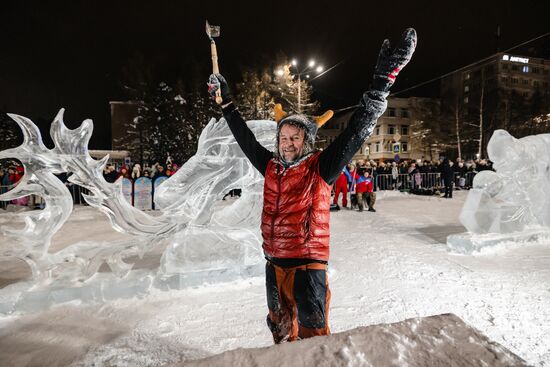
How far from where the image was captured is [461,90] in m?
49.1

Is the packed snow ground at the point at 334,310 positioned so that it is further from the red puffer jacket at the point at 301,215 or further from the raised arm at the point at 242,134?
the raised arm at the point at 242,134

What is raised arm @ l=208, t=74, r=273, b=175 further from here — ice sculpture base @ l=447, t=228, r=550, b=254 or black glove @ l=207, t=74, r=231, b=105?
ice sculpture base @ l=447, t=228, r=550, b=254

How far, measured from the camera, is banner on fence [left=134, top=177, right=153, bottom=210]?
34.0 feet

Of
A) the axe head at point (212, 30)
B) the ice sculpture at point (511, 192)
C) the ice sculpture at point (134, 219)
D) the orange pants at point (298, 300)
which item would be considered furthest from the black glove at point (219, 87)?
the ice sculpture at point (511, 192)

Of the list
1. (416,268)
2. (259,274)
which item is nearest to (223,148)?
(259,274)

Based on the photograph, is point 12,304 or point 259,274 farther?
point 259,274

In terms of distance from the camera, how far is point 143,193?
10531mm

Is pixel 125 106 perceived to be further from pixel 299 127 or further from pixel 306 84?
pixel 299 127

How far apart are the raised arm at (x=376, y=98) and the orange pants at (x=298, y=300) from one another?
676 millimetres

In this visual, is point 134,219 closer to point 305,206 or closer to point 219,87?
point 219,87

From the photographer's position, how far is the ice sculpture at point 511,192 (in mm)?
5699

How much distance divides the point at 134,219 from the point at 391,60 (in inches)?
135

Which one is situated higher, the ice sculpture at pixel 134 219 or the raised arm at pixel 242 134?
the raised arm at pixel 242 134

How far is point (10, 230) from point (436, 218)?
923 centimetres
